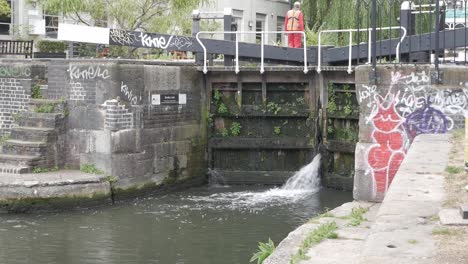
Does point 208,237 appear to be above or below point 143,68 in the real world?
below

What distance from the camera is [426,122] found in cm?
1141

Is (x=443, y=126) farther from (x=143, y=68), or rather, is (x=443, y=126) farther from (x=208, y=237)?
(x=143, y=68)

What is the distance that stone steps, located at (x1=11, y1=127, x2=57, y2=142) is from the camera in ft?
48.0

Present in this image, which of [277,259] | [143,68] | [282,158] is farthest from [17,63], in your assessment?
[277,259]

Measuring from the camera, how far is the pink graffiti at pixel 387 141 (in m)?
11.5

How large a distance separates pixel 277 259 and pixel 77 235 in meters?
5.82

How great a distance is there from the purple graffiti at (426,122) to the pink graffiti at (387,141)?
0.14 metres

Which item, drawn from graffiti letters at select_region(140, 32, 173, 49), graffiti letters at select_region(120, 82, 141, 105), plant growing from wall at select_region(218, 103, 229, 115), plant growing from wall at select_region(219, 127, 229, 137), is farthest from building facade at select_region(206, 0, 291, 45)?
graffiti letters at select_region(120, 82, 141, 105)

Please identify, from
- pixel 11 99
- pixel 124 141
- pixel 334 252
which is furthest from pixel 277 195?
pixel 334 252

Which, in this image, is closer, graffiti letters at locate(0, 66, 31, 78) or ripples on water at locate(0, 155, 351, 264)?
ripples on water at locate(0, 155, 351, 264)

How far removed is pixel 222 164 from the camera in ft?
58.1

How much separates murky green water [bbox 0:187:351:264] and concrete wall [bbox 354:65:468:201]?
165 cm

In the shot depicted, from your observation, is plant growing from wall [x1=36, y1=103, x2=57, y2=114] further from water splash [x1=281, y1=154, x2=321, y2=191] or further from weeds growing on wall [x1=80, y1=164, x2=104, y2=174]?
water splash [x1=281, y1=154, x2=321, y2=191]

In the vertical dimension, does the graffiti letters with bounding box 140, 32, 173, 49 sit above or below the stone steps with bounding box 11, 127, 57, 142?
above
